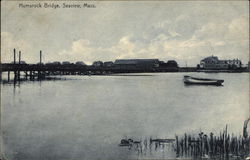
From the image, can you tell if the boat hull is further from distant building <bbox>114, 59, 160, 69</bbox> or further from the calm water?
distant building <bbox>114, 59, 160, 69</bbox>

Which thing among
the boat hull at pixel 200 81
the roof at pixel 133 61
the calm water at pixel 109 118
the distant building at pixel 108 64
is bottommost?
the calm water at pixel 109 118

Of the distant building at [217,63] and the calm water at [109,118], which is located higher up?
the distant building at [217,63]

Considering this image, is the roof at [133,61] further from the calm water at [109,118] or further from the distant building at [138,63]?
the calm water at [109,118]

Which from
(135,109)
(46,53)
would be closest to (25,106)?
(46,53)

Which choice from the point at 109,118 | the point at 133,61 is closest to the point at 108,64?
the point at 133,61

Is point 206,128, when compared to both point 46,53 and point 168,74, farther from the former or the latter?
point 46,53

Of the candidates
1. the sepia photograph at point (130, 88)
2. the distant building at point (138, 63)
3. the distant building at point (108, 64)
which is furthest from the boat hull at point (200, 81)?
the distant building at point (108, 64)

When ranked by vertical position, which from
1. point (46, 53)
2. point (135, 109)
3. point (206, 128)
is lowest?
point (206, 128)
